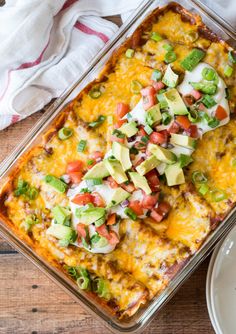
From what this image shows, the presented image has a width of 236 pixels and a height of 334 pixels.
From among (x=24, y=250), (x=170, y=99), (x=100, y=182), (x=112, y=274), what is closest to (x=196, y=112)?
(x=170, y=99)

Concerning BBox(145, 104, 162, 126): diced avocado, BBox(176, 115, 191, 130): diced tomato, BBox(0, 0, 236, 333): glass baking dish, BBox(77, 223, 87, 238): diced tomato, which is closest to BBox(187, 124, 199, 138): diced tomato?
BBox(176, 115, 191, 130): diced tomato

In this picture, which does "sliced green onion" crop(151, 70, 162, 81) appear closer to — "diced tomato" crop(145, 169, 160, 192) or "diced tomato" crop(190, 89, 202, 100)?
"diced tomato" crop(190, 89, 202, 100)

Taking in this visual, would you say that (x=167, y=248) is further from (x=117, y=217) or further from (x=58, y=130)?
(x=58, y=130)

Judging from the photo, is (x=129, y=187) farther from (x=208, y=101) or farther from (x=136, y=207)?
(x=208, y=101)

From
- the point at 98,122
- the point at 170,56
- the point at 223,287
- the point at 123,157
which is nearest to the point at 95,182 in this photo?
the point at 123,157

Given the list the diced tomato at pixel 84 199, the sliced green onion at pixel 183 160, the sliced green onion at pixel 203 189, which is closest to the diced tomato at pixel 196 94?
the sliced green onion at pixel 183 160

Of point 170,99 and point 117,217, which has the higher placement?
point 170,99
